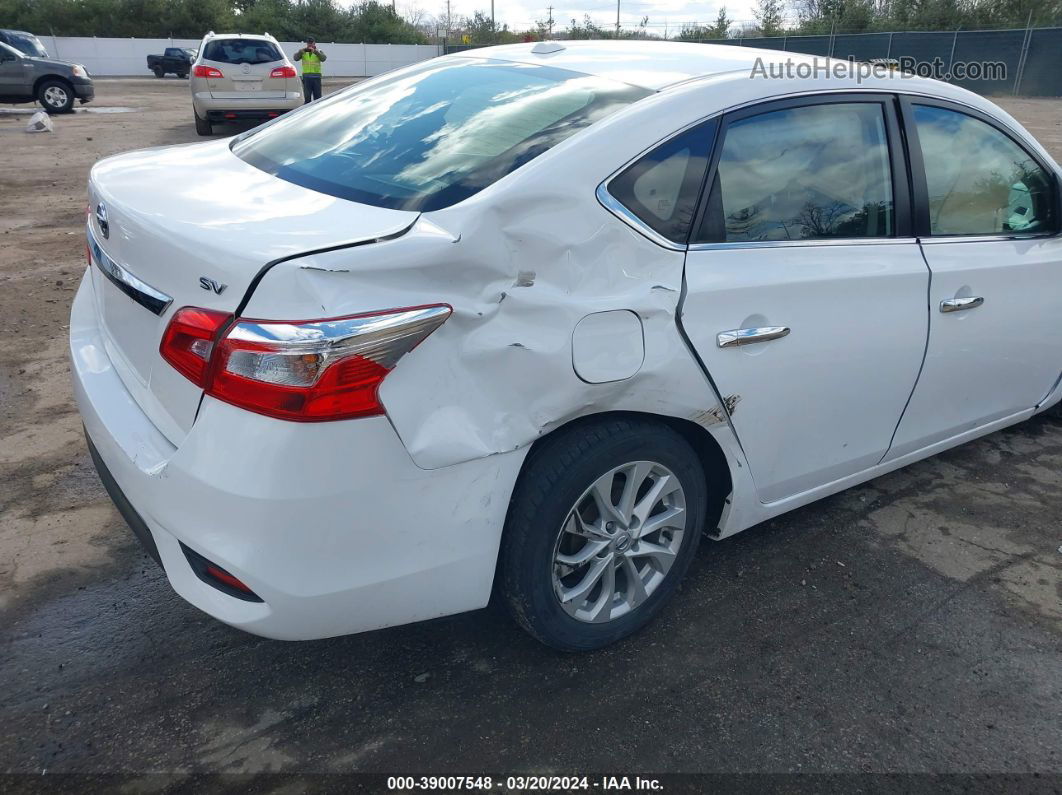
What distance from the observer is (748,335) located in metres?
2.41

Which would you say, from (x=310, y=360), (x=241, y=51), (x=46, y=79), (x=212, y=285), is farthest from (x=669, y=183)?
(x=46, y=79)

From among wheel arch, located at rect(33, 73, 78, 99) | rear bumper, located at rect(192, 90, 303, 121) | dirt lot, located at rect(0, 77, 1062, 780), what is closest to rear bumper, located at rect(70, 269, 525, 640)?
dirt lot, located at rect(0, 77, 1062, 780)

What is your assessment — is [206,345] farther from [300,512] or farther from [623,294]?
[623,294]

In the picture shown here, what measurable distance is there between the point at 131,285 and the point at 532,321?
109cm

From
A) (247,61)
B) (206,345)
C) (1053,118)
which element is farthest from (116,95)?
(206,345)

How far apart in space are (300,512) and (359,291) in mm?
514

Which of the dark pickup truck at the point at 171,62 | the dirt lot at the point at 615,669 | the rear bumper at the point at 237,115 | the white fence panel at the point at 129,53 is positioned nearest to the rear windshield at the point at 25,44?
the rear bumper at the point at 237,115

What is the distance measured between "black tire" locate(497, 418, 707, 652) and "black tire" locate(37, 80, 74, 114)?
68.8ft

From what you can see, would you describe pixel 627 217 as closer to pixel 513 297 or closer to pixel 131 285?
pixel 513 297

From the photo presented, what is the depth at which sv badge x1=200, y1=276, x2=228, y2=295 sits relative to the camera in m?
1.86

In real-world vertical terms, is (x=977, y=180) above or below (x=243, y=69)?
below

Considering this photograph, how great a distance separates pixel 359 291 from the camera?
182 centimetres

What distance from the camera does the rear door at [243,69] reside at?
14.0 meters

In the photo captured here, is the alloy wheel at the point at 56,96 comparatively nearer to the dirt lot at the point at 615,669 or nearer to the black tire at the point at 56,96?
the black tire at the point at 56,96
